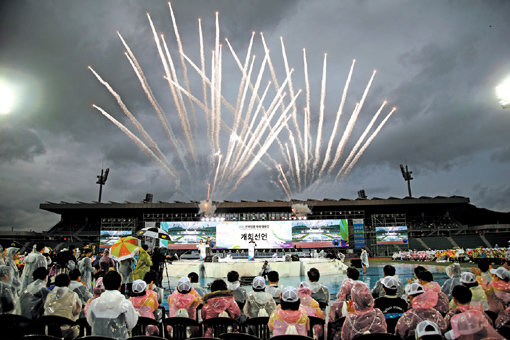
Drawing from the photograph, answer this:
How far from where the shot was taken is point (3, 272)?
6.38m

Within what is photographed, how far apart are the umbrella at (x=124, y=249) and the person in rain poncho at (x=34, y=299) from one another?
14.9ft

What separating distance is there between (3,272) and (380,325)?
23.6 feet

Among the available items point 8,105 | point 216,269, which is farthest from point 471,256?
point 8,105

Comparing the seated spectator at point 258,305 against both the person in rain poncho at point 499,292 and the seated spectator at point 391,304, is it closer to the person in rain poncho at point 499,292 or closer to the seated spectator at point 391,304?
the seated spectator at point 391,304

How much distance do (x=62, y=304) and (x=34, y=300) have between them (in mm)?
856

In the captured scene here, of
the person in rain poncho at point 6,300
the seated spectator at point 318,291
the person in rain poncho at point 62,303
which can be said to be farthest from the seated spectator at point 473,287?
the person in rain poncho at point 6,300

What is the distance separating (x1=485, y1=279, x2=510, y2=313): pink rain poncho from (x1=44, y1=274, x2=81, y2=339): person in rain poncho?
311 inches

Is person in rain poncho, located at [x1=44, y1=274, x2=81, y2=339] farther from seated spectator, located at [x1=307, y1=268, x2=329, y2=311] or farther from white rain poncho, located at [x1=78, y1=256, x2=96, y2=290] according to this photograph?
white rain poncho, located at [x1=78, y1=256, x2=96, y2=290]

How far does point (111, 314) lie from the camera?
429cm

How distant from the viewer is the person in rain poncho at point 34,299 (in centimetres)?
596

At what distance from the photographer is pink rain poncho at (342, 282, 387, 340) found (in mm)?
4398

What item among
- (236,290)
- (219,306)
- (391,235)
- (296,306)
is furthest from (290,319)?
(391,235)

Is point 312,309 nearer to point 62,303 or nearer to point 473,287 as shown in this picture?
point 473,287

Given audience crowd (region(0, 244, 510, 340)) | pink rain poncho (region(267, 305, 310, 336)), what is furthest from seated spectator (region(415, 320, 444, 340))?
pink rain poncho (region(267, 305, 310, 336))
